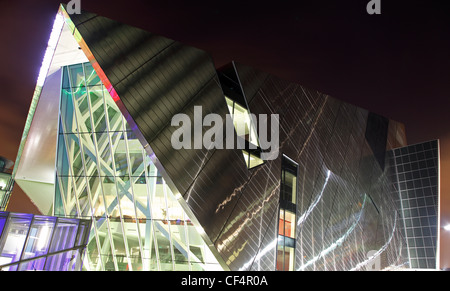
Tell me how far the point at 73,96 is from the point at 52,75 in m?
1.84

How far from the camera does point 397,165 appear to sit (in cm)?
3569

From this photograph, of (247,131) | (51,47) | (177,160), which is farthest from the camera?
(247,131)

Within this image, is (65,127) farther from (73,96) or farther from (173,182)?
(173,182)

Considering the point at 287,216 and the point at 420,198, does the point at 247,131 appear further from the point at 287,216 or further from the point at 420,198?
the point at 420,198

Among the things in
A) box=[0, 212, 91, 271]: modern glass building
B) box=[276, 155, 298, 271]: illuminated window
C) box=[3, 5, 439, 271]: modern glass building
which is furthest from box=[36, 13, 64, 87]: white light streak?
box=[276, 155, 298, 271]: illuminated window

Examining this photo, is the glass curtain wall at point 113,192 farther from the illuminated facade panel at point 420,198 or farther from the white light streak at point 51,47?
the illuminated facade panel at point 420,198

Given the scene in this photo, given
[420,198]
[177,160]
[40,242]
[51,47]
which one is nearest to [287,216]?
[177,160]

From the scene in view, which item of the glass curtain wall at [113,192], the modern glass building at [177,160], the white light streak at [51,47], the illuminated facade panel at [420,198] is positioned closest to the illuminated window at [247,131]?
the modern glass building at [177,160]

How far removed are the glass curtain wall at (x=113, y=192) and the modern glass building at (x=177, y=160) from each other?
0.20 ft

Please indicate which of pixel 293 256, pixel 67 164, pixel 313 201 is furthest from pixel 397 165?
pixel 67 164

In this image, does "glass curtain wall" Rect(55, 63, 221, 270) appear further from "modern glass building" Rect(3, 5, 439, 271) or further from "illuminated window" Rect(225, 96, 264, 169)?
"illuminated window" Rect(225, 96, 264, 169)

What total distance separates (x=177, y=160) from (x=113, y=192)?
616 cm

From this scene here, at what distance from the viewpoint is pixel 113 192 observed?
1631 centimetres

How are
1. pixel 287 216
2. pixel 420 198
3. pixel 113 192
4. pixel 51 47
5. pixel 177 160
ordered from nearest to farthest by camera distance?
pixel 177 160 → pixel 51 47 → pixel 113 192 → pixel 287 216 → pixel 420 198
